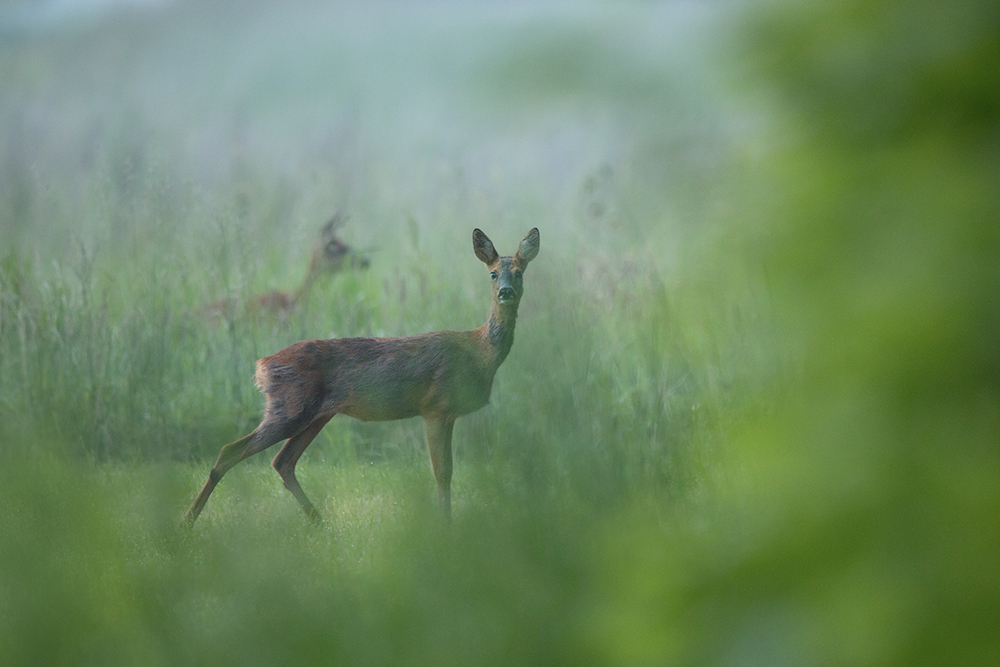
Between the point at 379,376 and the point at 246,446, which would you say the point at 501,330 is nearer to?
the point at 379,376

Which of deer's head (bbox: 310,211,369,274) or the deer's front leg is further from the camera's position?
deer's head (bbox: 310,211,369,274)

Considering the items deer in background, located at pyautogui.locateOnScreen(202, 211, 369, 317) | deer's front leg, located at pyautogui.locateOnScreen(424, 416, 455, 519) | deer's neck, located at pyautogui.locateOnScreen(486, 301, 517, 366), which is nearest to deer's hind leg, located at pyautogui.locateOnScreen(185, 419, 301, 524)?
deer's front leg, located at pyautogui.locateOnScreen(424, 416, 455, 519)

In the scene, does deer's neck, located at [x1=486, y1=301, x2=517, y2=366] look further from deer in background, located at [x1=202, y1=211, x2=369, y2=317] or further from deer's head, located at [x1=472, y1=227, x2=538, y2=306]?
deer in background, located at [x1=202, y1=211, x2=369, y2=317]

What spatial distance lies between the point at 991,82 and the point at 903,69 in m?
0.02

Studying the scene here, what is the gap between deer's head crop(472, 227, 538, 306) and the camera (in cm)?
201

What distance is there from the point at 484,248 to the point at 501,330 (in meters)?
0.19

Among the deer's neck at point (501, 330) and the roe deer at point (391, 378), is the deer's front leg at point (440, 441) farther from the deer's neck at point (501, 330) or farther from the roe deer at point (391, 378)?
the deer's neck at point (501, 330)

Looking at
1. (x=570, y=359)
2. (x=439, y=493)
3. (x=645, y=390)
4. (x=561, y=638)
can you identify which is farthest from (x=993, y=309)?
(x=645, y=390)

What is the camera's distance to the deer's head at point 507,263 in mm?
2006

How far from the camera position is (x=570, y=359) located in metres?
1.40

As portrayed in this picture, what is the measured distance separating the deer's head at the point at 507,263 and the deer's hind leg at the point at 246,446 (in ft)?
1.68

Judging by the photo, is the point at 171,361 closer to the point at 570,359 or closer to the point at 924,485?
the point at 570,359

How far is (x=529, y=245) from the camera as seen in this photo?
200cm

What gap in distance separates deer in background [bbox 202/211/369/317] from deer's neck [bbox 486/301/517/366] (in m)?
0.62
